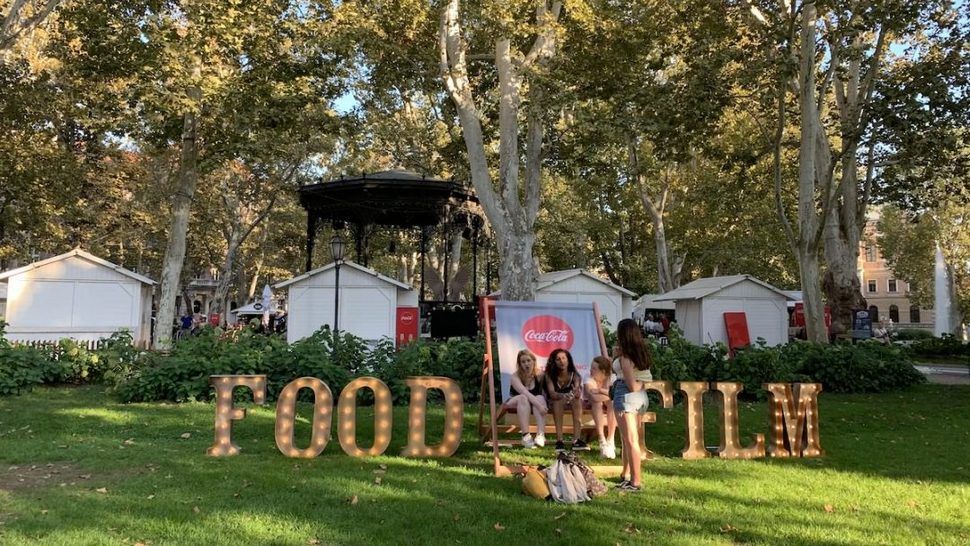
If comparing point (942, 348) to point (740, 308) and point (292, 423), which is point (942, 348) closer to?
point (740, 308)

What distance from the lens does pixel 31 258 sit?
90.5 feet

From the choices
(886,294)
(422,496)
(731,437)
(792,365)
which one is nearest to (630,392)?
(731,437)

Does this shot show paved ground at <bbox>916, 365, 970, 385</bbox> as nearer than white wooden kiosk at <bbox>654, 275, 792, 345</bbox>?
Yes

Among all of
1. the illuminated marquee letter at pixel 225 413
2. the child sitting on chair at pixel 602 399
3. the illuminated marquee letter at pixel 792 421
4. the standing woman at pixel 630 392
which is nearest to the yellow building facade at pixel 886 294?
the illuminated marquee letter at pixel 792 421

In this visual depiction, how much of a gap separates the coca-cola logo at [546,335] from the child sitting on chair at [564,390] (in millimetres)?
1003

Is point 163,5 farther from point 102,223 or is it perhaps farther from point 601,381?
point 102,223

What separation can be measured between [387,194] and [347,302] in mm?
3052

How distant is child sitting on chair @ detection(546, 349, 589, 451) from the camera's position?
6500 mm

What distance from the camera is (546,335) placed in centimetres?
788

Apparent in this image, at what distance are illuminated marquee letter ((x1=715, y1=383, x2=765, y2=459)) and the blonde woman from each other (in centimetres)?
180

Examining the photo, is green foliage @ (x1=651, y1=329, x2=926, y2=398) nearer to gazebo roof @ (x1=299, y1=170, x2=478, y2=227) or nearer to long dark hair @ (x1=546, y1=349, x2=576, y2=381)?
long dark hair @ (x1=546, y1=349, x2=576, y2=381)

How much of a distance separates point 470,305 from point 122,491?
14.9 meters

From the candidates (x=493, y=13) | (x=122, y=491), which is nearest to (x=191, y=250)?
(x=493, y=13)

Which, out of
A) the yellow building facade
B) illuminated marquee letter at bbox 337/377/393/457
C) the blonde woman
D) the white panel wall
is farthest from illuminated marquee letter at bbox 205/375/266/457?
the yellow building facade
